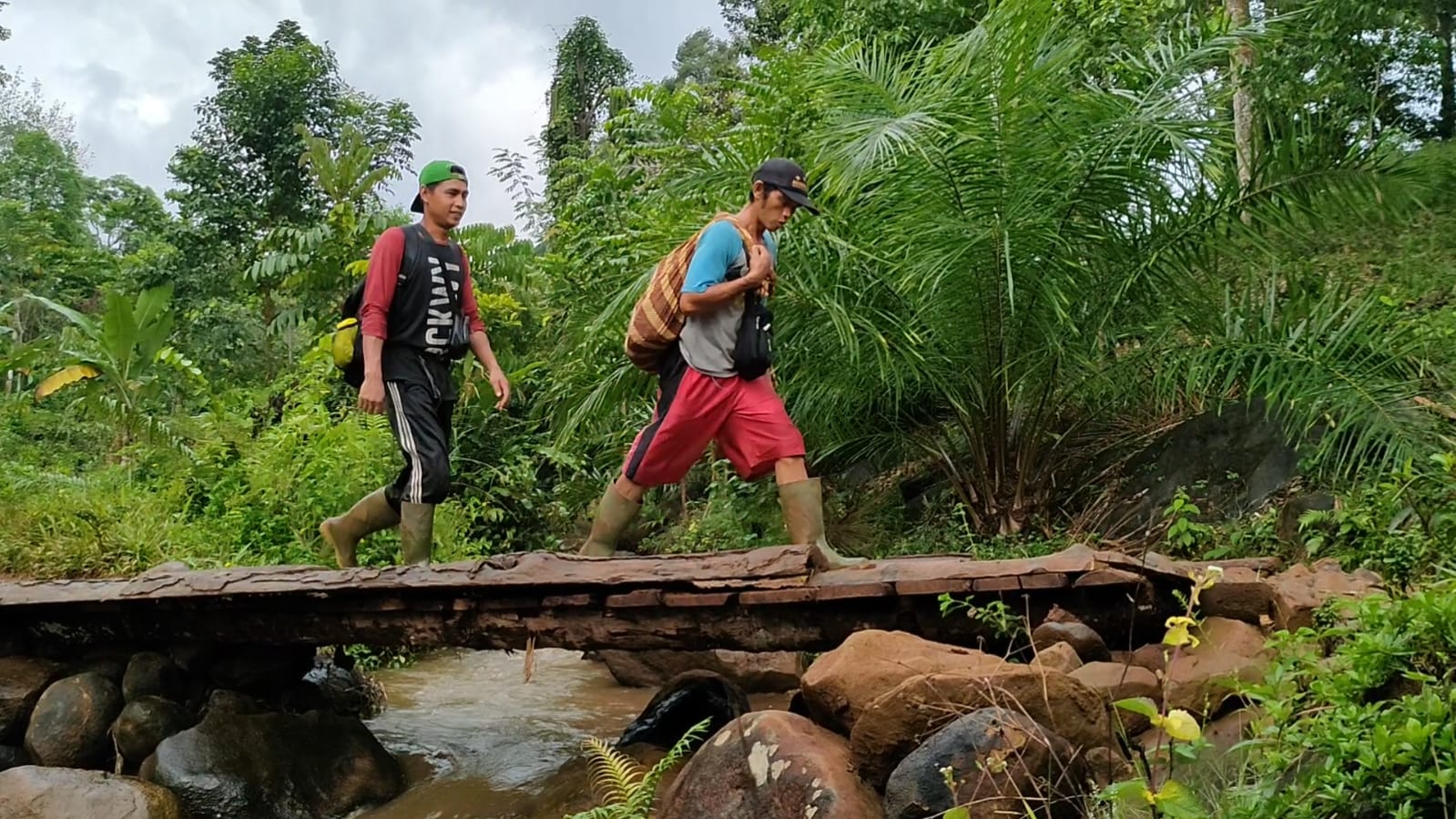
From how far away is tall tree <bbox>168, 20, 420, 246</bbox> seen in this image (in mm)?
13609

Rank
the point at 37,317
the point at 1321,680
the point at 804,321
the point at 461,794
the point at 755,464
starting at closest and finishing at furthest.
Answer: the point at 1321,680 < the point at 755,464 < the point at 461,794 < the point at 804,321 < the point at 37,317

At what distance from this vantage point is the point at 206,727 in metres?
3.85

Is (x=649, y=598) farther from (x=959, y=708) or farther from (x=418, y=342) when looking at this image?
(x=418, y=342)

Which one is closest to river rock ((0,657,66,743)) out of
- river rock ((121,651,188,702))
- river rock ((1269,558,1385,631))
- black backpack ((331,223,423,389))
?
river rock ((121,651,188,702))

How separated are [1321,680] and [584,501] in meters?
7.49

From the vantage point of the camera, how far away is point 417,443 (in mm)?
3881

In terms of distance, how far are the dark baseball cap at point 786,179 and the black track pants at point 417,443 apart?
1.52 metres

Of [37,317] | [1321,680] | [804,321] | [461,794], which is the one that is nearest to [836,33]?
[804,321]

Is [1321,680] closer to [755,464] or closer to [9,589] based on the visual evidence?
[755,464]

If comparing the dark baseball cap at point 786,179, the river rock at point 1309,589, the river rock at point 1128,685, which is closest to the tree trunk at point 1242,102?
the river rock at point 1309,589

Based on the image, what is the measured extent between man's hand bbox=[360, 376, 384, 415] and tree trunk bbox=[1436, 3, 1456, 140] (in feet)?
33.3

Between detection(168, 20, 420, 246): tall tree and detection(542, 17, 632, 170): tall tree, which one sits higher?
detection(542, 17, 632, 170): tall tree

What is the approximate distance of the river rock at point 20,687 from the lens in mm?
4117

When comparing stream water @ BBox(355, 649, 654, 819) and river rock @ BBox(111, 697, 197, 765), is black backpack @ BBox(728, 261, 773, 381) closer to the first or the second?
stream water @ BBox(355, 649, 654, 819)
